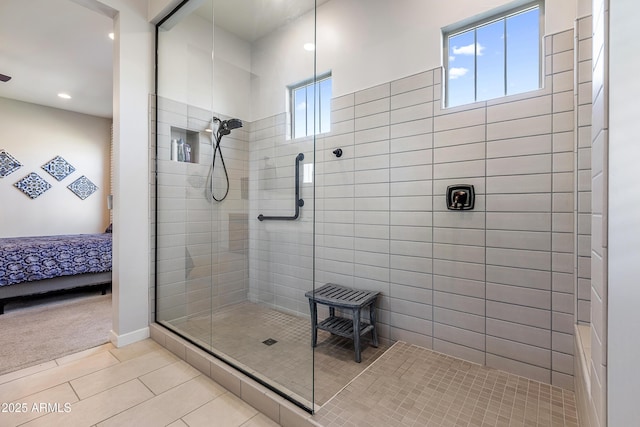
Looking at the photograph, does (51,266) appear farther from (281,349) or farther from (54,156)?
(281,349)

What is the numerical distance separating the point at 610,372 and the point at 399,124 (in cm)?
178

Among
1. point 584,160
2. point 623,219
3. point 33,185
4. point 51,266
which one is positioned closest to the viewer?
point 623,219

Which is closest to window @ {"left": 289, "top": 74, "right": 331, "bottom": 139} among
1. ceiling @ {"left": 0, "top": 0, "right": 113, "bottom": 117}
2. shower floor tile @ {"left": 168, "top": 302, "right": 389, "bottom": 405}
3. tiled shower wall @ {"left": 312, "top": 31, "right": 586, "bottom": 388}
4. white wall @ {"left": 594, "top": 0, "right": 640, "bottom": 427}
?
tiled shower wall @ {"left": 312, "top": 31, "right": 586, "bottom": 388}

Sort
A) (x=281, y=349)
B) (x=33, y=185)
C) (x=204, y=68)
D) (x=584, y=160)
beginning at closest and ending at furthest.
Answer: (x=584, y=160)
(x=281, y=349)
(x=204, y=68)
(x=33, y=185)

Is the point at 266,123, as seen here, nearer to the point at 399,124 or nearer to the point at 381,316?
the point at 399,124

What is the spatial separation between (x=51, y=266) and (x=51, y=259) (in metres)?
0.08

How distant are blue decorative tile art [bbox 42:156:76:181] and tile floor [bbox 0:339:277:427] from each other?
4.41 metres

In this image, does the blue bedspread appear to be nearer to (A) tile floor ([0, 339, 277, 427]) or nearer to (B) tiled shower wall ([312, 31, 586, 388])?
(A) tile floor ([0, 339, 277, 427])

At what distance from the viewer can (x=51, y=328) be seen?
261 cm

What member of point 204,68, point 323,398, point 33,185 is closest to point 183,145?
point 204,68

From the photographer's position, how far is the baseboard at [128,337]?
2.25m

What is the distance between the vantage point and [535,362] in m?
1.61

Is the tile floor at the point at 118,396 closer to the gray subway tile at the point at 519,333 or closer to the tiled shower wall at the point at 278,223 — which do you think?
the tiled shower wall at the point at 278,223

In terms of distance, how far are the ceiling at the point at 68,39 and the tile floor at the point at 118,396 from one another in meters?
2.50
